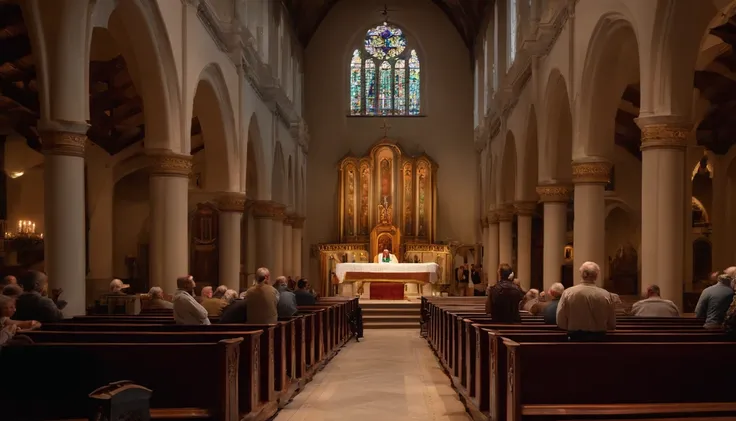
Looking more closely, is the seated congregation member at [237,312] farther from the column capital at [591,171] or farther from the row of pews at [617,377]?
the column capital at [591,171]

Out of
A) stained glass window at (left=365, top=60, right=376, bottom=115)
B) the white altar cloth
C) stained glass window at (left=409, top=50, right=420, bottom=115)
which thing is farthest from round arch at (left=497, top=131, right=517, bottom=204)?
stained glass window at (left=365, top=60, right=376, bottom=115)

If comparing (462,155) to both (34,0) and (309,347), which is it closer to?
(309,347)

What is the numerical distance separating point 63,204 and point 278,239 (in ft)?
56.1

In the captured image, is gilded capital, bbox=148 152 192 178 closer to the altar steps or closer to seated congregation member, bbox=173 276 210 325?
seated congregation member, bbox=173 276 210 325

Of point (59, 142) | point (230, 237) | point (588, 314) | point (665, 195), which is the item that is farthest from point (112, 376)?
point (230, 237)

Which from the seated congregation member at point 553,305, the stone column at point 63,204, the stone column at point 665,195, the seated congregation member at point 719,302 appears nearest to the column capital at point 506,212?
the stone column at point 665,195

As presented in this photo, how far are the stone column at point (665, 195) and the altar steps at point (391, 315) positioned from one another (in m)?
11.5

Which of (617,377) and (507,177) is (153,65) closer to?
(617,377)

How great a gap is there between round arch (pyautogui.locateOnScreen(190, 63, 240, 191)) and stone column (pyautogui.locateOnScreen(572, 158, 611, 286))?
8162 millimetres

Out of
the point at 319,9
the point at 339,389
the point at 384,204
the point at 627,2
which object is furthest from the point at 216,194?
the point at 319,9

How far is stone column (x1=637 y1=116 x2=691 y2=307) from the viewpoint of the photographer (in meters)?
10.8

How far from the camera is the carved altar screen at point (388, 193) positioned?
107 ft

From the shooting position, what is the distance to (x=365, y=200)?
33.1 m

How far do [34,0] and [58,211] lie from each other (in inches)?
104
